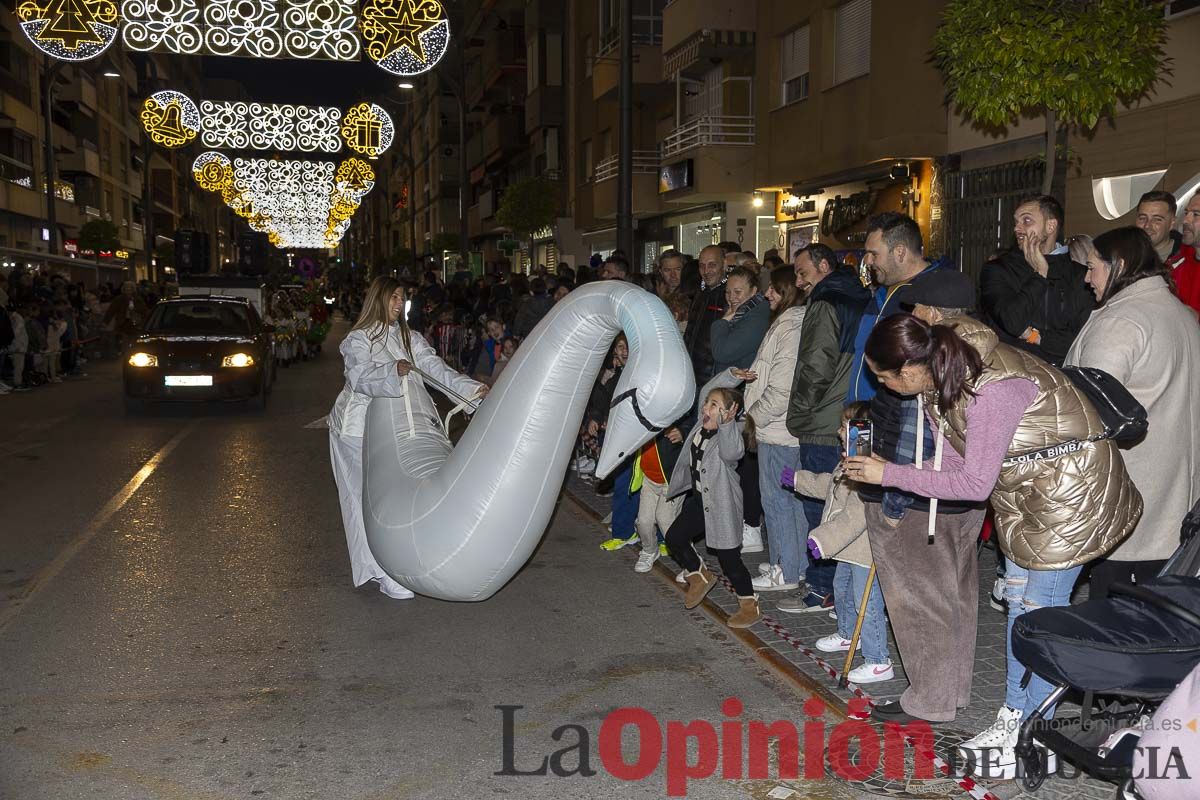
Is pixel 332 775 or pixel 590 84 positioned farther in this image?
pixel 590 84

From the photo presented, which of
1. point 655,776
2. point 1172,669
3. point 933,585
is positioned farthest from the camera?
point 933,585

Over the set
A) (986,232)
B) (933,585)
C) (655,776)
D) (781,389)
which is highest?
(986,232)

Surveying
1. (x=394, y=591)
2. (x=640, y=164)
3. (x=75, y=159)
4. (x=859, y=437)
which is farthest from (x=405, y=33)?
(x=75, y=159)

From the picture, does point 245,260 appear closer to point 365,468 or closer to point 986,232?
point 986,232

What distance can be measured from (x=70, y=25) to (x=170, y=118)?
23.9 ft

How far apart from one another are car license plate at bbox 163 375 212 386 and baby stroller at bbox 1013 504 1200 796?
13.3 metres

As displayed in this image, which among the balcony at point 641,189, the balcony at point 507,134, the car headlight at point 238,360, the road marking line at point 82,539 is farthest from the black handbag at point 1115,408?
the balcony at point 507,134

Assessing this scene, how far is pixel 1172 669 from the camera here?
133 inches

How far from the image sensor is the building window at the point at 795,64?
1978cm

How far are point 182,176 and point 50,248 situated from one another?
189 feet

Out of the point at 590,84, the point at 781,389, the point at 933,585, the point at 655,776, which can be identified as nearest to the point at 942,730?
the point at 933,585

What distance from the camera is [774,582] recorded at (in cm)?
692

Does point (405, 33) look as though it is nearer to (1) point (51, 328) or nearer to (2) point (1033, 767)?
(1) point (51, 328)

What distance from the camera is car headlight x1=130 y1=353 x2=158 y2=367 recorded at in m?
15.0
